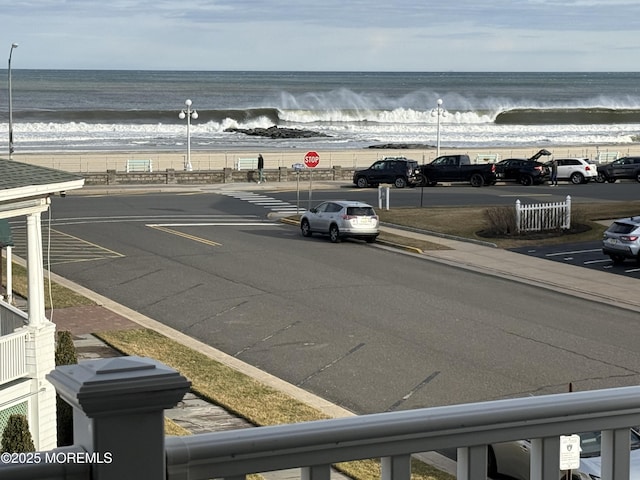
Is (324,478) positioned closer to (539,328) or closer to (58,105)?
(539,328)

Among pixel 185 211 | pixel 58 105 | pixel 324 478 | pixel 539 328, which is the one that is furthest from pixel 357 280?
pixel 58 105

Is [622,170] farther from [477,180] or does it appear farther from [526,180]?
[477,180]

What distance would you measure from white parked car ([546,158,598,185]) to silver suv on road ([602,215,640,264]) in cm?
2780

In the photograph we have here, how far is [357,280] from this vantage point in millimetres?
28469

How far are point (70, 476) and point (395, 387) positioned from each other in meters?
14.9

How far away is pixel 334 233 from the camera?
35750 millimetres

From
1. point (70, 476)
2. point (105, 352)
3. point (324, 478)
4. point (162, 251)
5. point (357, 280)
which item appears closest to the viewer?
point (70, 476)

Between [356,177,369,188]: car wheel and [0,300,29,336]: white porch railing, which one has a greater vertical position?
[0,300,29,336]: white porch railing

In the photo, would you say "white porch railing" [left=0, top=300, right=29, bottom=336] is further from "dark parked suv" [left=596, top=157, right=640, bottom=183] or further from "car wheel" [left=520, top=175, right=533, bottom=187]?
"dark parked suv" [left=596, top=157, right=640, bottom=183]

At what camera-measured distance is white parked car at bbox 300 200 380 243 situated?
35188 mm

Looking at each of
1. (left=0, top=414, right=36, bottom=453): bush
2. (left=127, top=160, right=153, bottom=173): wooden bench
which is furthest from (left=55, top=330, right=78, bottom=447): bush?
(left=127, top=160, right=153, bottom=173): wooden bench

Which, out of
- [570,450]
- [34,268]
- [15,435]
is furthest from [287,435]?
[34,268]

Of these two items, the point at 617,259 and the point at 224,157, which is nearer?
the point at 617,259

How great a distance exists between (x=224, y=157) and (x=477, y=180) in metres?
25.4
